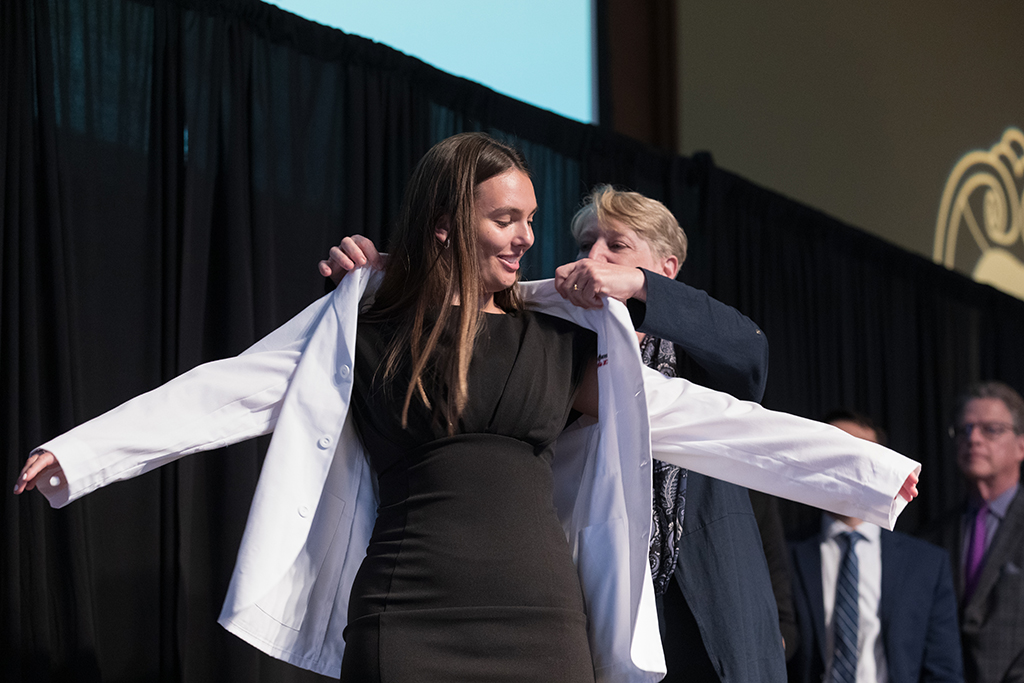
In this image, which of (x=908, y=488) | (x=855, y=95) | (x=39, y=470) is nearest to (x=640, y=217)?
(x=908, y=488)

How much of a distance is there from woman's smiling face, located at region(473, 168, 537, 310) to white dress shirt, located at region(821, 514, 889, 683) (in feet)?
7.81

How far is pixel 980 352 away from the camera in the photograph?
6156mm

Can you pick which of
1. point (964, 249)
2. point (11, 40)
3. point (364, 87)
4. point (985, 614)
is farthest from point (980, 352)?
point (11, 40)

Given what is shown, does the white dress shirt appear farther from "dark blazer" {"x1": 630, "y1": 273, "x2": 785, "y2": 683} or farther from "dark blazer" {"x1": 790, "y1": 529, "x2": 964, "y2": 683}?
"dark blazer" {"x1": 630, "y1": 273, "x2": 785, "y2": 683}

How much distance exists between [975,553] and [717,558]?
287cm

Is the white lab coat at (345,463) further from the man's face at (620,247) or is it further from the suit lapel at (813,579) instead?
the suit lapel at (813,579)

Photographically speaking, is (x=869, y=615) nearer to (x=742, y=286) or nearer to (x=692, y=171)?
(x=742, y=286)

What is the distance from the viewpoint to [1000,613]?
13.4 ft

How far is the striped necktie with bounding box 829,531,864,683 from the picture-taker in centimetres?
350

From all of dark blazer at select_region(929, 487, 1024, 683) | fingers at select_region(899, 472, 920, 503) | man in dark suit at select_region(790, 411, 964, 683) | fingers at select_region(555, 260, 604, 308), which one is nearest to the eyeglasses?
dark blazer at select_region(929, 487, 1024, 683)

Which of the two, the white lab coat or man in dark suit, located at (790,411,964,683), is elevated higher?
the white lab coat

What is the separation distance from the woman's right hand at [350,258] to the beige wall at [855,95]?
321 cm

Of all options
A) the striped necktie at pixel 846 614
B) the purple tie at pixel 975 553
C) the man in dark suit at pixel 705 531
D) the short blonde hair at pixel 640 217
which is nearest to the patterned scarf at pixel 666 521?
the man in dark suit at pixel 705 531

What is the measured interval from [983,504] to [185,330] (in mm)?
3326
